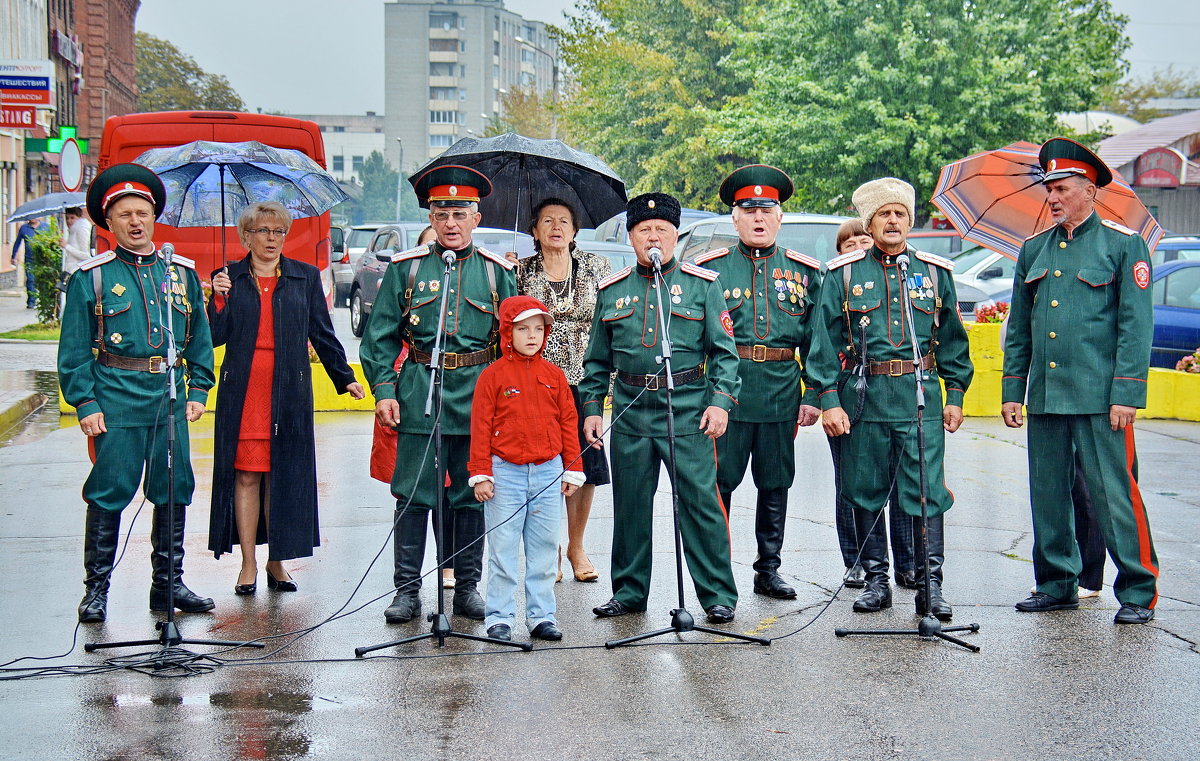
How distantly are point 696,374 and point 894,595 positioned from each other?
5.23ft

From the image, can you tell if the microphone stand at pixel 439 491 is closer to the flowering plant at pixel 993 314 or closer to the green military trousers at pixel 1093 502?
the green military trousers at pixel 1093 502

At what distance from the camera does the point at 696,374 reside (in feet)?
22.2

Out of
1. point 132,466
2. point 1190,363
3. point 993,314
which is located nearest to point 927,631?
point 132,466

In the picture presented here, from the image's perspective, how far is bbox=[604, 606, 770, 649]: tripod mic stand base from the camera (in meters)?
6.19

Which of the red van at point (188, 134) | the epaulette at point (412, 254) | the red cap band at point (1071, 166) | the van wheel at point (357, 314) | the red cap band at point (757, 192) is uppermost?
the red van at point (188, 134)

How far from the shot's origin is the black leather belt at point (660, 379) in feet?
22.0

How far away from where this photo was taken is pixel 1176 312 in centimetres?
1653

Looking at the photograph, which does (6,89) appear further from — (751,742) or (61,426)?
(751,742)

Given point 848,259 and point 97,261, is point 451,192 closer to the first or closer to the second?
point 97,261

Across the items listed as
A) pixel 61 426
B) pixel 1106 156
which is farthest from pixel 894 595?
pixel 1106 156

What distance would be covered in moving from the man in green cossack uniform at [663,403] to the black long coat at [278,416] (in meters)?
1.49

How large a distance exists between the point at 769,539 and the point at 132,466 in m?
3.17

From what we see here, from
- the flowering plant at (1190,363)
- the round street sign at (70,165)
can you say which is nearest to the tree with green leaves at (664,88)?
the round street sign at (70,165)

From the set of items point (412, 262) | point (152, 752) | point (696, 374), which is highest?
point (412, 262)
